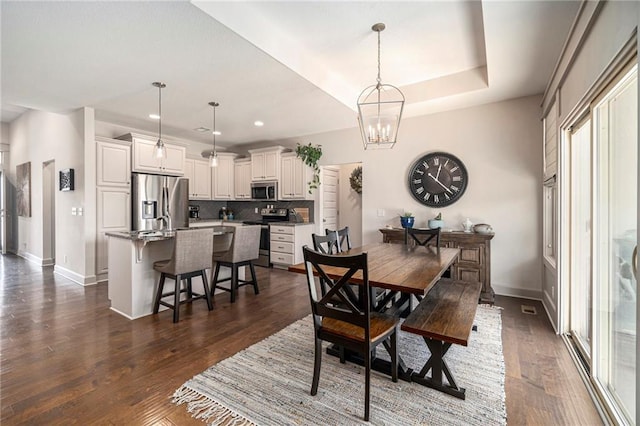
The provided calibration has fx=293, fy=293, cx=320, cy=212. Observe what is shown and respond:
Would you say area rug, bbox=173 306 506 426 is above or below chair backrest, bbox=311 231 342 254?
below

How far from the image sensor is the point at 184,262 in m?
3.11

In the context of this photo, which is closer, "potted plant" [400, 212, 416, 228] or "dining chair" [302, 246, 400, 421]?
"dining chair" [302, 246, 400, 421]

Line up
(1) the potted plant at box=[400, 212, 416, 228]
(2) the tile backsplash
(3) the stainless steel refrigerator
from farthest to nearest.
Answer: (2) the tile backsplash < (3) the stainless steel refrigerator < (1) the potted plant at box=[400, 212, 416, 228]

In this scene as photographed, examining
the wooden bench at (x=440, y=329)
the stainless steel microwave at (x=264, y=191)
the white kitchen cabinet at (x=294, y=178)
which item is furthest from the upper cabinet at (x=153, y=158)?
the wooden bench at (x=440, y=329)

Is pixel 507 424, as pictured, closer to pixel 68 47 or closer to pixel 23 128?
pixel 68 47

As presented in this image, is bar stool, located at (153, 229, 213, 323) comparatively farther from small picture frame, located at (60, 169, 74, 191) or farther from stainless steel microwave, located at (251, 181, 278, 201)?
stainless steel microwave, located at (251, 181, 278, 201)

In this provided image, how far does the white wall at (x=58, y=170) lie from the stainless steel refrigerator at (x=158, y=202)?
2.11ft

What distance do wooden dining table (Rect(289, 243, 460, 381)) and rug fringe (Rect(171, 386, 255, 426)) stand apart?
92cm

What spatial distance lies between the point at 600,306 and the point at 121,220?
5932 millimetres

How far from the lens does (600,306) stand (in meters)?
2.07

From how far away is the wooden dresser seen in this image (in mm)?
3750

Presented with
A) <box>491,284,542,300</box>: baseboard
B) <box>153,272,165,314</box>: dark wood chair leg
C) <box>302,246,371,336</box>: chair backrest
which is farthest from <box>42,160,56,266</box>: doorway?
<box>491,284,542,300</box>: baseboard

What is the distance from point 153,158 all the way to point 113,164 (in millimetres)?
618

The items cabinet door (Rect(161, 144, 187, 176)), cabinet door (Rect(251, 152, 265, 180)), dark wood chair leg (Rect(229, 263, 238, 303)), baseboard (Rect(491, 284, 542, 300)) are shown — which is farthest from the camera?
cabinet door (Rect(251, 152, 265, 180))
